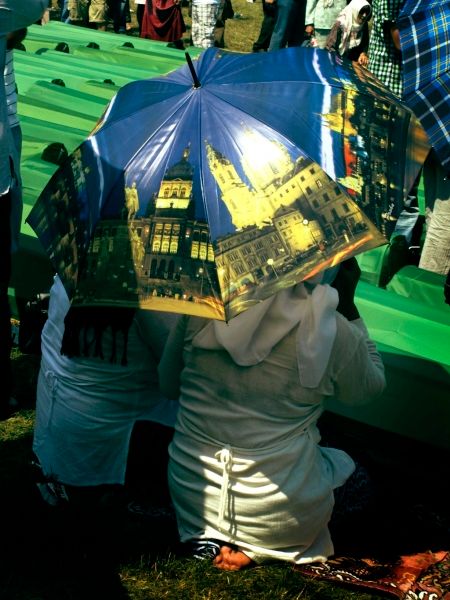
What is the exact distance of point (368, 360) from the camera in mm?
2805

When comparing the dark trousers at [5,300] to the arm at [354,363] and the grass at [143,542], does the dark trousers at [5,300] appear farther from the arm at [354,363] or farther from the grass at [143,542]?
the arm at [354,363]

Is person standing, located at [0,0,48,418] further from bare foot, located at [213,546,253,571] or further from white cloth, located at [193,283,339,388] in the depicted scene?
bare foot, located at [213,546,253,571]

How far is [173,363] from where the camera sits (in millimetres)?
2896

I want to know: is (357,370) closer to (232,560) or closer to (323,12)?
(232,560)

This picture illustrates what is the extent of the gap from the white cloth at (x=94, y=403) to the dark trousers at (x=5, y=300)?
39 centimetres

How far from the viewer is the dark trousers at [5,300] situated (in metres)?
3.52

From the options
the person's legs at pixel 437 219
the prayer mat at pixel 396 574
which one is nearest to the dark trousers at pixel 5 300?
the prayer mat at pixel 396 574

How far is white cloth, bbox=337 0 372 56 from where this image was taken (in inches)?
352

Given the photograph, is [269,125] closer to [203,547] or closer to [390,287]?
[203,547]

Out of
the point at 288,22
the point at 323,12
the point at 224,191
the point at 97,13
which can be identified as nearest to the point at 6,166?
the point at 224,191

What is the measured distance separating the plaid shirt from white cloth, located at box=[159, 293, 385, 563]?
10.8ft

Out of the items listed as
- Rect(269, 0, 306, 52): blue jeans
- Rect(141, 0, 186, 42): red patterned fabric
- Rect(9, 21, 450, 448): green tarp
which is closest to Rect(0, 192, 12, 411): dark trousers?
Rect(9, 21, 450, 448): green tarp

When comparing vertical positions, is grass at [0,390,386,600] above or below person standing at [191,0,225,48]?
below

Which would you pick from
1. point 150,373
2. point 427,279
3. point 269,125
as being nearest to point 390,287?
point 427,279
